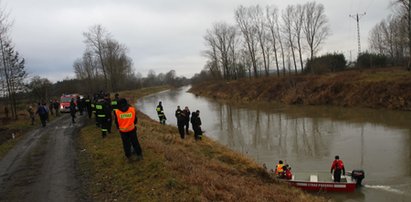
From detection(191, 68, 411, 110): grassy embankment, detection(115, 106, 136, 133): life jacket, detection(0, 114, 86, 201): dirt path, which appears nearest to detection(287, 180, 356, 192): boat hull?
detection(115, 106, 136, 133): life jacket

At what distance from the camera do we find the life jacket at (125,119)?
9.42 metres

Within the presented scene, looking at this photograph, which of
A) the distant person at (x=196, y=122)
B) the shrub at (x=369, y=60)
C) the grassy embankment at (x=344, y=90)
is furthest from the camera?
the shrub at (x=369, y=60)

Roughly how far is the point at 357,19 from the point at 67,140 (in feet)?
130

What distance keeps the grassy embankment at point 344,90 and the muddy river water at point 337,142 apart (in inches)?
89.3

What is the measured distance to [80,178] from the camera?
9.27m

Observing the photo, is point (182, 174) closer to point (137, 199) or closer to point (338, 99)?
point (137, 199)

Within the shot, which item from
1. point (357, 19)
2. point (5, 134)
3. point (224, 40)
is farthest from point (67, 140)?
point (224, 40)

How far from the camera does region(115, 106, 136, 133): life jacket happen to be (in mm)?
9422

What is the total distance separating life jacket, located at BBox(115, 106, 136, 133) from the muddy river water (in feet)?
24.6

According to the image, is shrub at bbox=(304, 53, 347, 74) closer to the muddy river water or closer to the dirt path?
the muddy river water

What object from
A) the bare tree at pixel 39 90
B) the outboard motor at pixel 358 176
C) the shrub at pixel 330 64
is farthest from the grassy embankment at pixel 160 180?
the shrub at pixel 330 64

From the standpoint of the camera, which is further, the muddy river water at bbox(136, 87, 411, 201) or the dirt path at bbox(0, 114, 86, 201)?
the muddy river water at bbox(136, 87, 411, 201)

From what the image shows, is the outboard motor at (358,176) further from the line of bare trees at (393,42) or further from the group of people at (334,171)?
the line of bare trees at (393,42)

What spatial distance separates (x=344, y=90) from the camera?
124 ft
